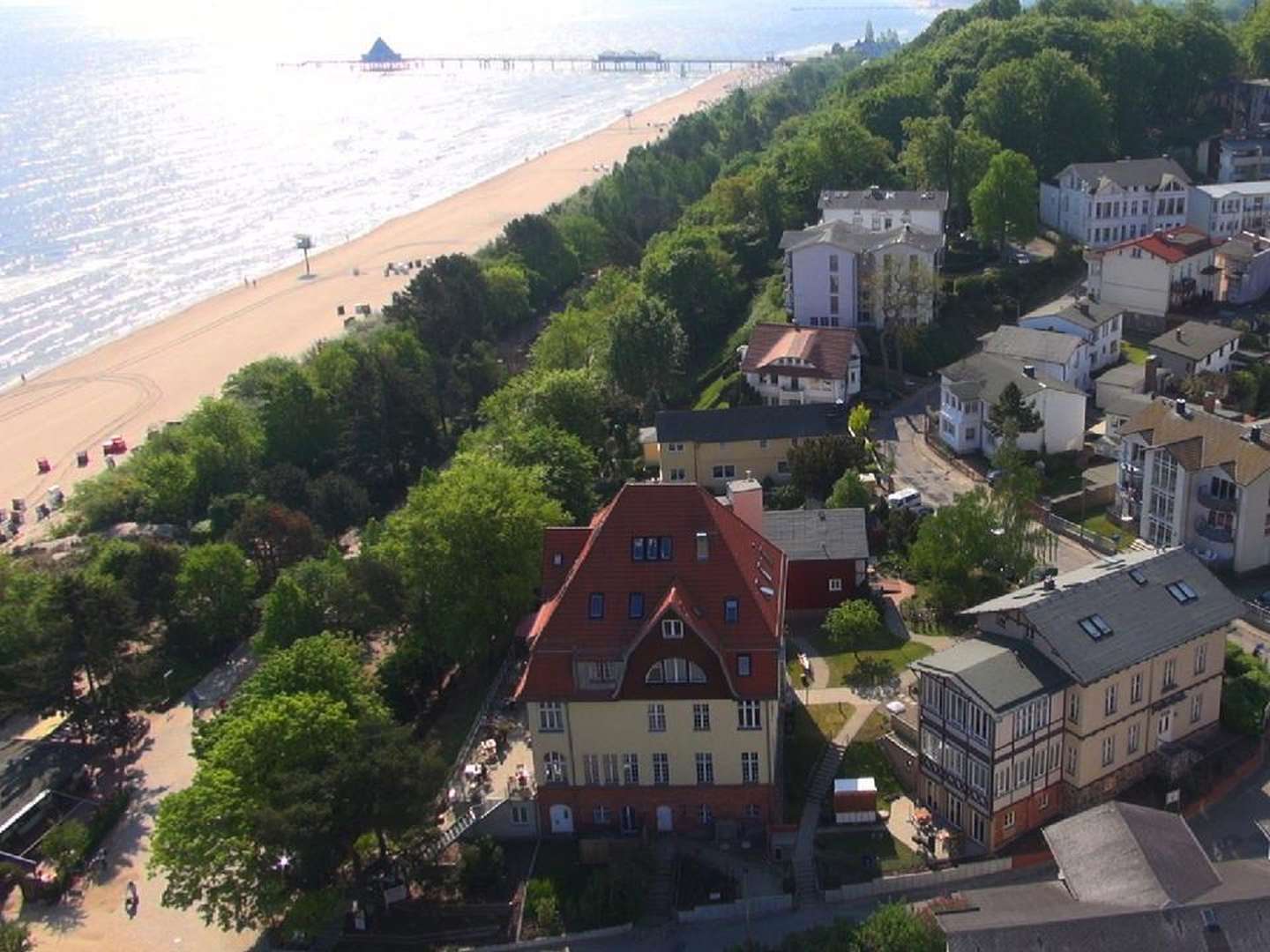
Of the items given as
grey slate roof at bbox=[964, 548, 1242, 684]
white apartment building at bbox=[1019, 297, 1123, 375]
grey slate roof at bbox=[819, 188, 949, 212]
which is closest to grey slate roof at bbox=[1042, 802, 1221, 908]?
grey slate roof at bbox=[964, 548, 1242, 684]

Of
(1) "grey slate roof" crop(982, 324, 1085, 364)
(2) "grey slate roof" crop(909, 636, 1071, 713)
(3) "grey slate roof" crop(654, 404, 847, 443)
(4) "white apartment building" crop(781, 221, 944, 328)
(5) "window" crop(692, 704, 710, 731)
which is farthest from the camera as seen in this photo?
(4) "white apartment building" crop(781, 221, 944, 328)

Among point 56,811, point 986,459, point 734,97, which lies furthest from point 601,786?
point 734,97

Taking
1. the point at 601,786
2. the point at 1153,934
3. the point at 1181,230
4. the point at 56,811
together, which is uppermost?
the point at 1181,230

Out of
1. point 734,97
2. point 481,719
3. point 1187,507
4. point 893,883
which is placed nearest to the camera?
point 893,883

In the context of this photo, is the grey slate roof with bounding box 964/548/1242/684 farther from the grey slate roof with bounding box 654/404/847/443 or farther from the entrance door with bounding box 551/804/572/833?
the grey slate roof with bounding box 654/404/847/443

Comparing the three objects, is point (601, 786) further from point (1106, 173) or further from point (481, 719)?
point (1106, 173)

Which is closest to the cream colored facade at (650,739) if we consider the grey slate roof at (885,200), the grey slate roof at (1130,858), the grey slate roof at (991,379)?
the grey slate roof at (1130,858)
